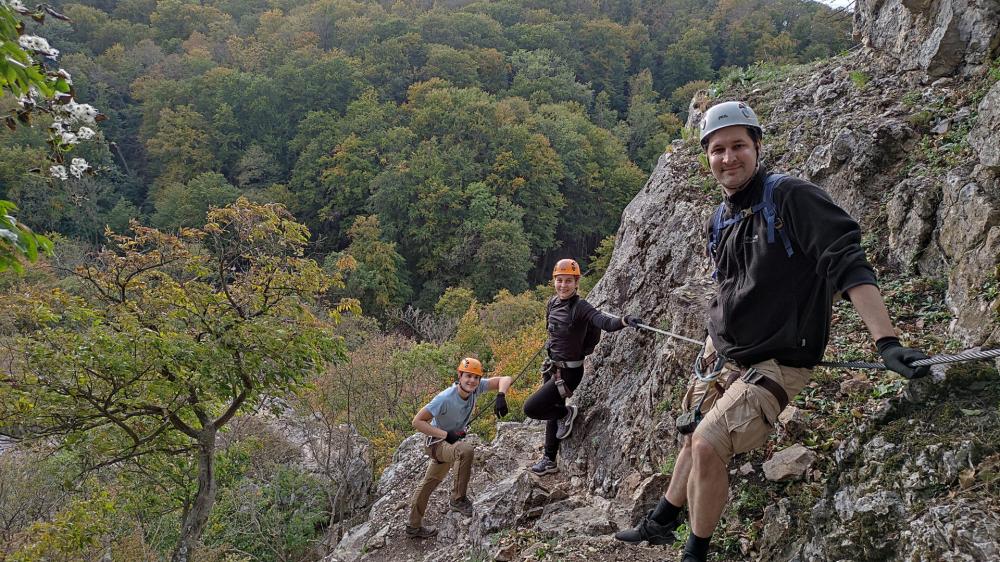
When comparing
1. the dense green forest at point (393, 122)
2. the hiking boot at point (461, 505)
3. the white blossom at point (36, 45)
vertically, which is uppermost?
the dense green forest at point (393, 122)

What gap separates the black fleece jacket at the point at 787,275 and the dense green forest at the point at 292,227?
3517 mm

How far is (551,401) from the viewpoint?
20.2 ft

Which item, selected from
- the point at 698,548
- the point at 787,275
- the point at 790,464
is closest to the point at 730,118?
the point at 787,275

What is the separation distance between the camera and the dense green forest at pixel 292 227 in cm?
720

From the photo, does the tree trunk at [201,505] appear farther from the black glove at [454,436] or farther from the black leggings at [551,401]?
the black leggings at [551,401]

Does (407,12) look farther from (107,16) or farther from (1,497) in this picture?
(1,497)

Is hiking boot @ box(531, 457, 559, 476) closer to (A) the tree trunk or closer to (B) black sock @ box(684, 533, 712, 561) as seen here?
(B) black sock @ box(684, 533, 712, 561)

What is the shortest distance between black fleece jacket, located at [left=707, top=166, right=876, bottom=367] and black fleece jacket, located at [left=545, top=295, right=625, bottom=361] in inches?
109

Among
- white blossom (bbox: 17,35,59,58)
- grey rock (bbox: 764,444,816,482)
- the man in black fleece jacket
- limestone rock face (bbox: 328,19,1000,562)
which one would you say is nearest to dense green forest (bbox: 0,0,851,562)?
white blossom (bbox: 17,35,59,58)

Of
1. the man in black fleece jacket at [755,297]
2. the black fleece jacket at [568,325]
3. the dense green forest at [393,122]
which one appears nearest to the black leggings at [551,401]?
the black fleece jacket at [568,325]

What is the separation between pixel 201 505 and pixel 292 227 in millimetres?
3856

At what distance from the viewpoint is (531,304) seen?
2828cm

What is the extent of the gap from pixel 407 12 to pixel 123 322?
76884mm

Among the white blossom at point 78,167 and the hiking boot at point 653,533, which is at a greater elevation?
the white blossom at point 78,167
